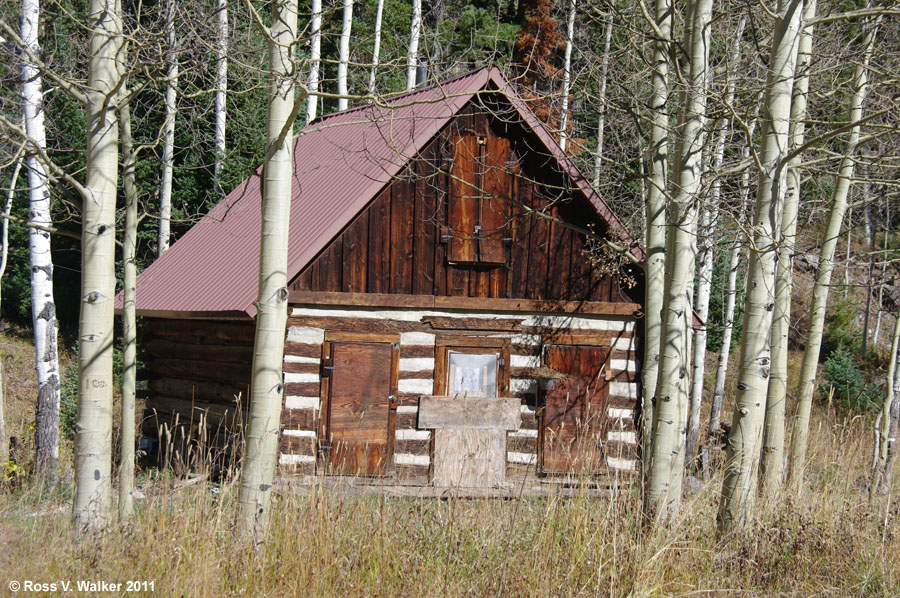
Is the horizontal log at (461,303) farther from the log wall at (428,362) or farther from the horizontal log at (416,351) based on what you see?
the horizontal log at (416,351)

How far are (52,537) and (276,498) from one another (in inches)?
55.5

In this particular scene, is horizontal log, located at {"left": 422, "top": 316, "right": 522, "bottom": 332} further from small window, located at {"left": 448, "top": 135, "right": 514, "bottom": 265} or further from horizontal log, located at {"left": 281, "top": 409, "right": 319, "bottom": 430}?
horizontal log, located at {"left": 281, "top": 409, "right": 319, "bottom": 430}

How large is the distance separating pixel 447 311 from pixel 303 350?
211 centimetres

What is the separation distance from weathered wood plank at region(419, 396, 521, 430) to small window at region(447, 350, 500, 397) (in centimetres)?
19

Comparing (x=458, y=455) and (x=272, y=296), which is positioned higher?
(x=272, y=296)

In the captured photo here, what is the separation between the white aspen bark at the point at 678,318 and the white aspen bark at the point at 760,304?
43 cm

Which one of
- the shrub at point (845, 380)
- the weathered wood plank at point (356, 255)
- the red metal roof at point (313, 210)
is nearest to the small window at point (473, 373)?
the weathered wood plank at point (356, 255)

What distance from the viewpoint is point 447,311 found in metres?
11.2

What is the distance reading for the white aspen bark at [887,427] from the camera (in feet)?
30.0

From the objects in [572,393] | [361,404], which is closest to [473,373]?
[572,393]

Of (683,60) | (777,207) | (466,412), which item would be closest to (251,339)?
(466,412)

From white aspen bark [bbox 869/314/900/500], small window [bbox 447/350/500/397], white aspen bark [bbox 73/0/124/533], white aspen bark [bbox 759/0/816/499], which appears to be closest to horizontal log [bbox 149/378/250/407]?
small window [bbox 447/350/500/397]

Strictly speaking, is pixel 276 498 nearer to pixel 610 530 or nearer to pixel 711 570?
pixel 610 530

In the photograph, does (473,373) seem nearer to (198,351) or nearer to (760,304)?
(198,351)
